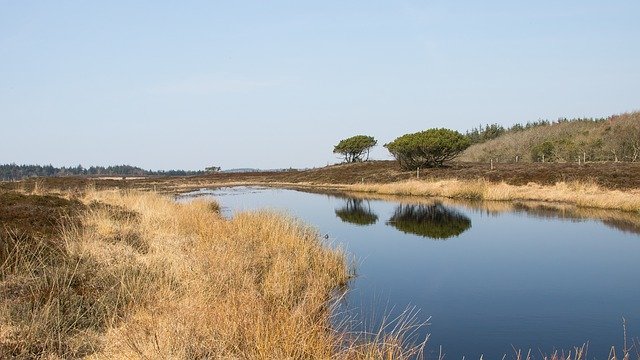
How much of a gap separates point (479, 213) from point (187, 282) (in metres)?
22.5

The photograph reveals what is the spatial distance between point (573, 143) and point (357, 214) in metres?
55.3

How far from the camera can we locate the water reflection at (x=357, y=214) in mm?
26027

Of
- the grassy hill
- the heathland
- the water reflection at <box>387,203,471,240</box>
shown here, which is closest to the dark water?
the water reflection at <box>387,203,471,240</box>

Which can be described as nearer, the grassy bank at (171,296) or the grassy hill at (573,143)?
the grassy bank at (171,296)

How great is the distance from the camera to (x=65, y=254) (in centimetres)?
945

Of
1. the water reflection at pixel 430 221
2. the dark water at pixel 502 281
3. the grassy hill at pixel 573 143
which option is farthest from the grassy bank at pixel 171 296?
the grassy hill at pixel 573 143

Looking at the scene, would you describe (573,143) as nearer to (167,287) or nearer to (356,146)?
(356,146)

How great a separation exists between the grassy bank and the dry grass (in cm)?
2225

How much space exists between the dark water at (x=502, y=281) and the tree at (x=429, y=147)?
35.8 meters

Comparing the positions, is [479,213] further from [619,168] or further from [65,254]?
[65,254]

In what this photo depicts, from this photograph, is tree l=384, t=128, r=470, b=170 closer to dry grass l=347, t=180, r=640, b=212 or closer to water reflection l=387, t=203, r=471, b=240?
dry grass l=347, t=180, r=640, b=212

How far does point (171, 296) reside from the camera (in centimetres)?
788

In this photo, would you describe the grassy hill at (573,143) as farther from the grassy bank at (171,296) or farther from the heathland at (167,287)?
the grassy bank at (171,296)

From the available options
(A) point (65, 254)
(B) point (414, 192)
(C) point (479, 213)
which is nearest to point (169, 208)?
(A) point (65, 254)
